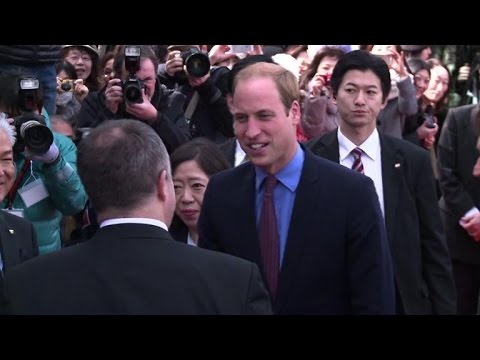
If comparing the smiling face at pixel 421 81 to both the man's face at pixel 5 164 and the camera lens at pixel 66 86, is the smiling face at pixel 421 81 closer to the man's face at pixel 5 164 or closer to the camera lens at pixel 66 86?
the camera lens at pixel 66 86

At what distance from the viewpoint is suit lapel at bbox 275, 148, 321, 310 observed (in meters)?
4.08

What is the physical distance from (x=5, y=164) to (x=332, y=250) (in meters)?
1.82

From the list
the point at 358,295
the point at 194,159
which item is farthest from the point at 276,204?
the point at 194,159

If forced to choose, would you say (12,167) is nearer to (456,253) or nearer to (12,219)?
(12,219)

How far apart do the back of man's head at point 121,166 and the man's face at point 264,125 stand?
85 cm

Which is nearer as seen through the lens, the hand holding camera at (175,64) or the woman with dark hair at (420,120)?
the hand holding camera at (175,64)

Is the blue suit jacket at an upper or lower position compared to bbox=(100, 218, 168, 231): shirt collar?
lower

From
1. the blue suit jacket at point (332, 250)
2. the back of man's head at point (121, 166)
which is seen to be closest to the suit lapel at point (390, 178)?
the blue suit jacket at point (332, 250)

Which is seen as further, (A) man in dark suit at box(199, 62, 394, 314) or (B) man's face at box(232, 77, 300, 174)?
(B) man's face at box(232, 77, 300, 174)

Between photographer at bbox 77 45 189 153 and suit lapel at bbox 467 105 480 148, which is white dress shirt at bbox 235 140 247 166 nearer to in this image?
photographer at bbox 77 45 189 153

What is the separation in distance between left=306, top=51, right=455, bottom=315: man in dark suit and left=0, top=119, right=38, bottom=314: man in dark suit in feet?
5.05

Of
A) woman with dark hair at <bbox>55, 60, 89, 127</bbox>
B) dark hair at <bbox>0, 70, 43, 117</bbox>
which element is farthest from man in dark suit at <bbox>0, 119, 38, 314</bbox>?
woman with dark hair at <bbox>55, 60, 89, 127</bbox>

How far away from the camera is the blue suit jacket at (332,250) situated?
13.2 feet
